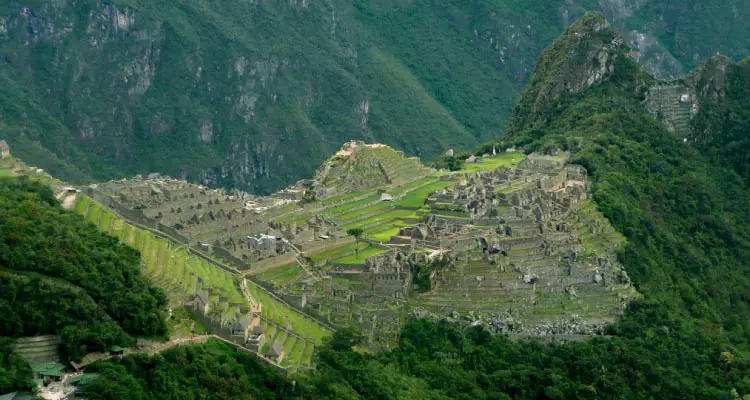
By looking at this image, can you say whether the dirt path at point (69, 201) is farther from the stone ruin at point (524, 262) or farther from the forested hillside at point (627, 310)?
the stone ruin at point (524, 262)

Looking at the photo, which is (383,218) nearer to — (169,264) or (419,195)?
(419,195)

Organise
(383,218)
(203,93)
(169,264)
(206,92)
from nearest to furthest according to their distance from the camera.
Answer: (169,264) < (383,218) < (206,92) < (203,93)

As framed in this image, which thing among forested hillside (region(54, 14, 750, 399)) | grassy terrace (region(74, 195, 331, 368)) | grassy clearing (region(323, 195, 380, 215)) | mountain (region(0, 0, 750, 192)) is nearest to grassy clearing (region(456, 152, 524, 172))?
forested hillside (region(54, 14, 750, 399))

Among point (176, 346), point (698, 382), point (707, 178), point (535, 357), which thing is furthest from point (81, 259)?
point (707, 178)

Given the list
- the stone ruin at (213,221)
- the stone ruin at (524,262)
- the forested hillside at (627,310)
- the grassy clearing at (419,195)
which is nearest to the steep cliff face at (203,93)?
the forested hillside at (627,310)

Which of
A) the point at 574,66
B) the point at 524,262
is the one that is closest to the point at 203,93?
the point at 574,66

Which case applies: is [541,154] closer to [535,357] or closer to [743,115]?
[743,115]

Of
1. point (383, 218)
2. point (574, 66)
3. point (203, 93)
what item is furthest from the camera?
point (203, 93)

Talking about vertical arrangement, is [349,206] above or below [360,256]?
above

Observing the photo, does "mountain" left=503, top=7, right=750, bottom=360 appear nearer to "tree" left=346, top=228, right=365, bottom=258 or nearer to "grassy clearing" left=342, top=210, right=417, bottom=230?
"grassy clearing" left=342, top=210, right=417, bottom=230
